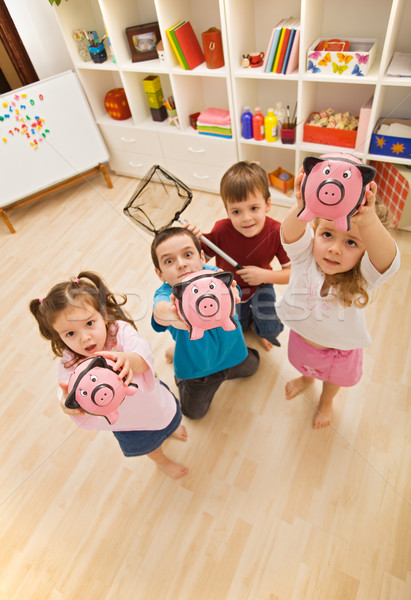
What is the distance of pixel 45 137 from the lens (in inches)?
109

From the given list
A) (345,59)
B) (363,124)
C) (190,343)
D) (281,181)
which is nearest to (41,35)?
(281,181)

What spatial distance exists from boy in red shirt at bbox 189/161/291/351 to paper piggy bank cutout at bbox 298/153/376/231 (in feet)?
1.97

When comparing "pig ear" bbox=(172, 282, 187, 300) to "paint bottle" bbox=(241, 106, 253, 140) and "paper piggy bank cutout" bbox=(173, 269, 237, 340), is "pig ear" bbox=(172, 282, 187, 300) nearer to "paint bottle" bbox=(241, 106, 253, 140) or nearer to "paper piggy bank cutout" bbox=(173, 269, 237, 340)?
"paper piggy bank cutout" bbox=(173, 269, 237, 340)

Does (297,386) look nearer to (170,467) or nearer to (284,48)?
(170,467)

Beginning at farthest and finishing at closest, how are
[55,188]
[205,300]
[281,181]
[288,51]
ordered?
[55,188], [281,181], [288,51], [205,300]

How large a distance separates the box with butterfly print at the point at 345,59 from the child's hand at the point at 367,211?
1.57 metres

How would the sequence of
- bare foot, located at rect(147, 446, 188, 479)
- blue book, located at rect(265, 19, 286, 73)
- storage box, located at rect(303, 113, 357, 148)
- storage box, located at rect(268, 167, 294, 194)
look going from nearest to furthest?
bare foot, located at rect(147, 446, 188, 479) → blue book, located at rect(265, 19, 286, 73) → storage box, located at rect(303, 113, 357, 148) → storage box, located at rect(268, 167, 294, 194)

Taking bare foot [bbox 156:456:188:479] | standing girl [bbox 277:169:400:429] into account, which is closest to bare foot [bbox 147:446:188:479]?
bare foot [bbox 156:456:188:479]

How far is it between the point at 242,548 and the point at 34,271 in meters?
2.06

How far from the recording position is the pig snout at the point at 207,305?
813mm

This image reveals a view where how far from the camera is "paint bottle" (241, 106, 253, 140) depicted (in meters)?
2.43

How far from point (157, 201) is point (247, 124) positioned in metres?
1.33

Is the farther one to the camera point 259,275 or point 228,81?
point 228,81

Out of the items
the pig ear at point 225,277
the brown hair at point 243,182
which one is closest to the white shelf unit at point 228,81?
the brown hair at point 243,182
